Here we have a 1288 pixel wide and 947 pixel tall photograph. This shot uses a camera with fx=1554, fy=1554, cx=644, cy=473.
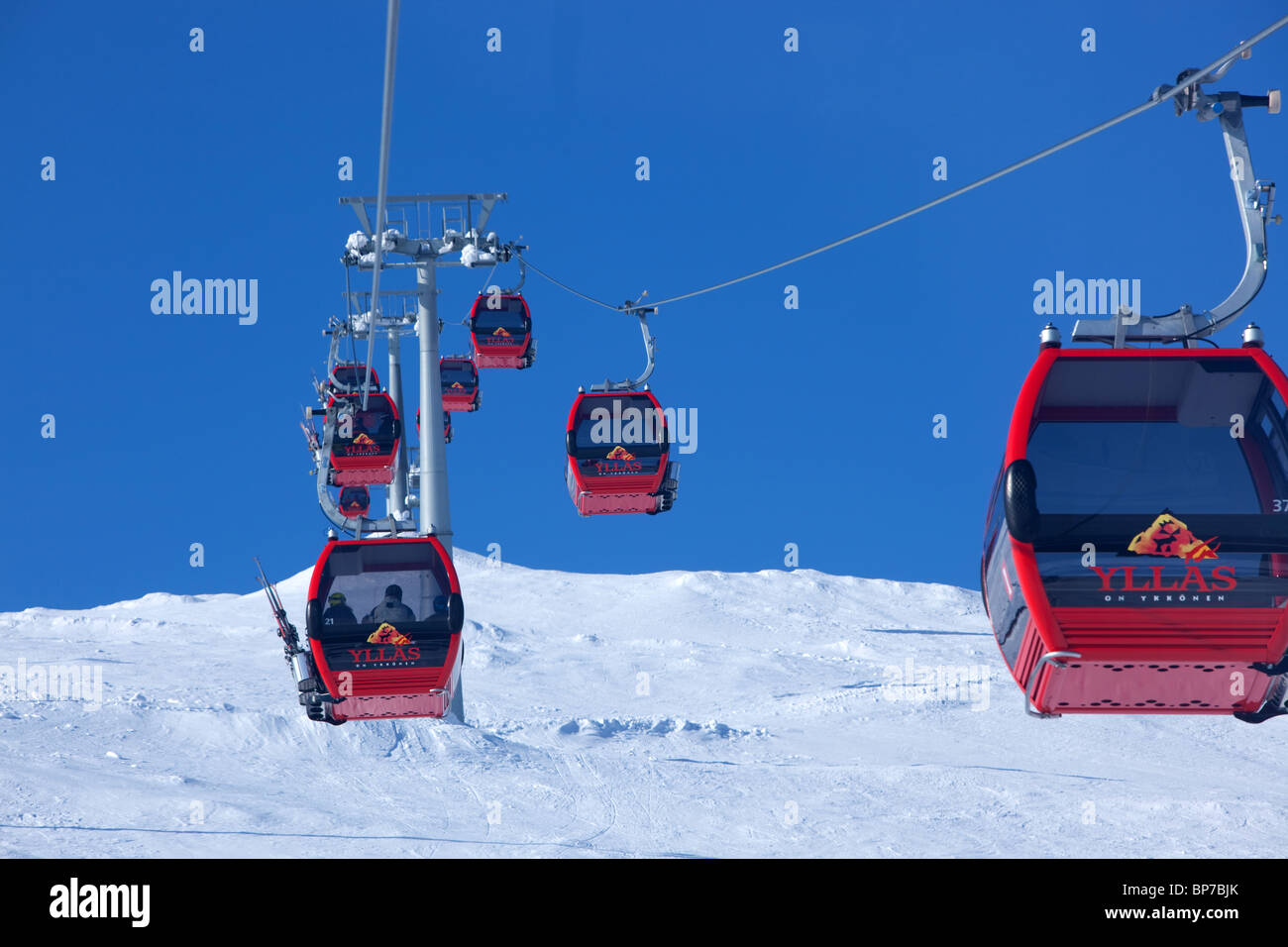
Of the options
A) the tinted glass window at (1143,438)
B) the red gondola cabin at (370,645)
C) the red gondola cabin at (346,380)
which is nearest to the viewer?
the tinted glass window at (1143,438)

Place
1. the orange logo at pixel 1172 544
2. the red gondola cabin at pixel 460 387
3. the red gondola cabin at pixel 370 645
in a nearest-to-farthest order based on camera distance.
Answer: the orange logo at pixel 1172 544 < the red gondola cabin at pixel 370 645 < the red gondola cabin at pixel 460 387

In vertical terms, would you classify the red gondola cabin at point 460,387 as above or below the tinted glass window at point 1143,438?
above

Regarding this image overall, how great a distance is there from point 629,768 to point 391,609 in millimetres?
10955

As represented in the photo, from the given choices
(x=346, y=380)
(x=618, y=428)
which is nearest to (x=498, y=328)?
(x=346, y=380)

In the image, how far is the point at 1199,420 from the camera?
25.2ft

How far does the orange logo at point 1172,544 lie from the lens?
24.1 feet

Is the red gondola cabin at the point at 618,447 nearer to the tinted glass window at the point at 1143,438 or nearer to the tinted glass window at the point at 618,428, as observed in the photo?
the tinted glass window at the point at 618,428

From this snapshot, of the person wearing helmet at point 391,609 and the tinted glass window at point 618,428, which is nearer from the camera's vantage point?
the person wearing helmet at point 391,609

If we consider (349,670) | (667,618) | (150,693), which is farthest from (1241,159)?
(667,618)

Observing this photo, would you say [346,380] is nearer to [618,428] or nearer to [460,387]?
[460,387]

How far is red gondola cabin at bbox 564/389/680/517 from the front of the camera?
685 inches

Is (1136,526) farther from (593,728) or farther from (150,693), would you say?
(150,693)

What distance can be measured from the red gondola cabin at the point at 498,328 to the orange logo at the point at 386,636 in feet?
58.6

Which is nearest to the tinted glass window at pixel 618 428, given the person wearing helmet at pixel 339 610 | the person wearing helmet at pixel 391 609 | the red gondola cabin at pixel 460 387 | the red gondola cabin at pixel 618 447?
the red gondola cabin at pixel 618 447
